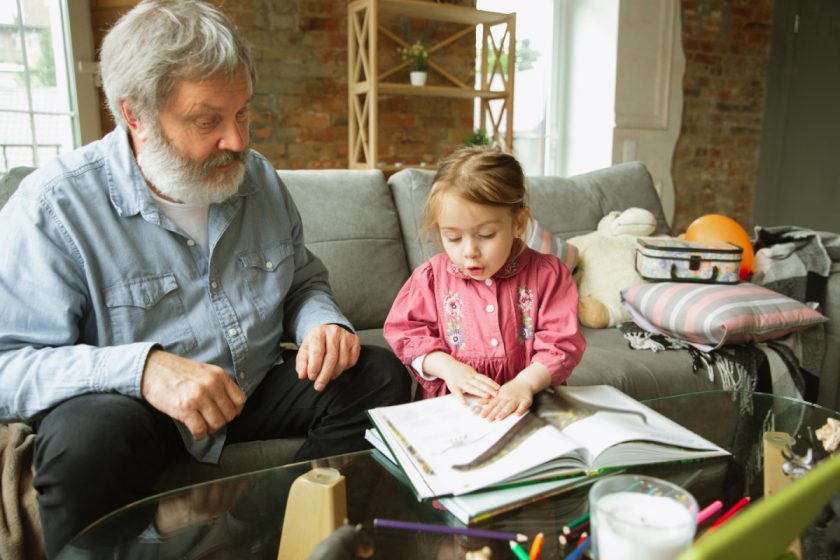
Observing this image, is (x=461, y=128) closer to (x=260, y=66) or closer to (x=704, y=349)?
(x=260, y=66)

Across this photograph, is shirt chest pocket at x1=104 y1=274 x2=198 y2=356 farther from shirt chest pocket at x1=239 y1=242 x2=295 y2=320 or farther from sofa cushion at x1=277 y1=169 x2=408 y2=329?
sofa cushion at x1=277 y1=169 x2=408 y2=329

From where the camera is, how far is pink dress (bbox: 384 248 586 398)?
1.28m

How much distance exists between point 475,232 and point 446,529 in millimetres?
559

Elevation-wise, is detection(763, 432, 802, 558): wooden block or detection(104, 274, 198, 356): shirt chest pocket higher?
detection(104, 274, 198, 356): shirt chest pocket

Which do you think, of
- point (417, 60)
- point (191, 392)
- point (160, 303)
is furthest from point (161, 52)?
point (417, 60)

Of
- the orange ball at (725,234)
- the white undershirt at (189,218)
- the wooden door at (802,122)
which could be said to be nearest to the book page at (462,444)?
the white undershirt at (189,218)

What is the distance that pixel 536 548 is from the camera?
754 millimetres

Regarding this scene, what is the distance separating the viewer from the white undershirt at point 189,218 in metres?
1.23

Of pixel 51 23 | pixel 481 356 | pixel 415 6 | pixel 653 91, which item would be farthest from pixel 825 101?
pixel 51 23

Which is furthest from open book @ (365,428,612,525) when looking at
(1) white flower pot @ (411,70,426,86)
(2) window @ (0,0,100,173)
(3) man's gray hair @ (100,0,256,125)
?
(1) white flower pot @ (411,70,426,86)

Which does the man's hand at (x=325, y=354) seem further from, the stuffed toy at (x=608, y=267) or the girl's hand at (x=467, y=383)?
the stuffed toy at (x=608, y=267)

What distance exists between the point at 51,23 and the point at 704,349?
277 centimetres

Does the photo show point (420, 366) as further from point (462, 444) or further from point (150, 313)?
point (150, 313)

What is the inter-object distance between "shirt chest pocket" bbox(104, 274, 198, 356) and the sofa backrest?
96 centimetres
